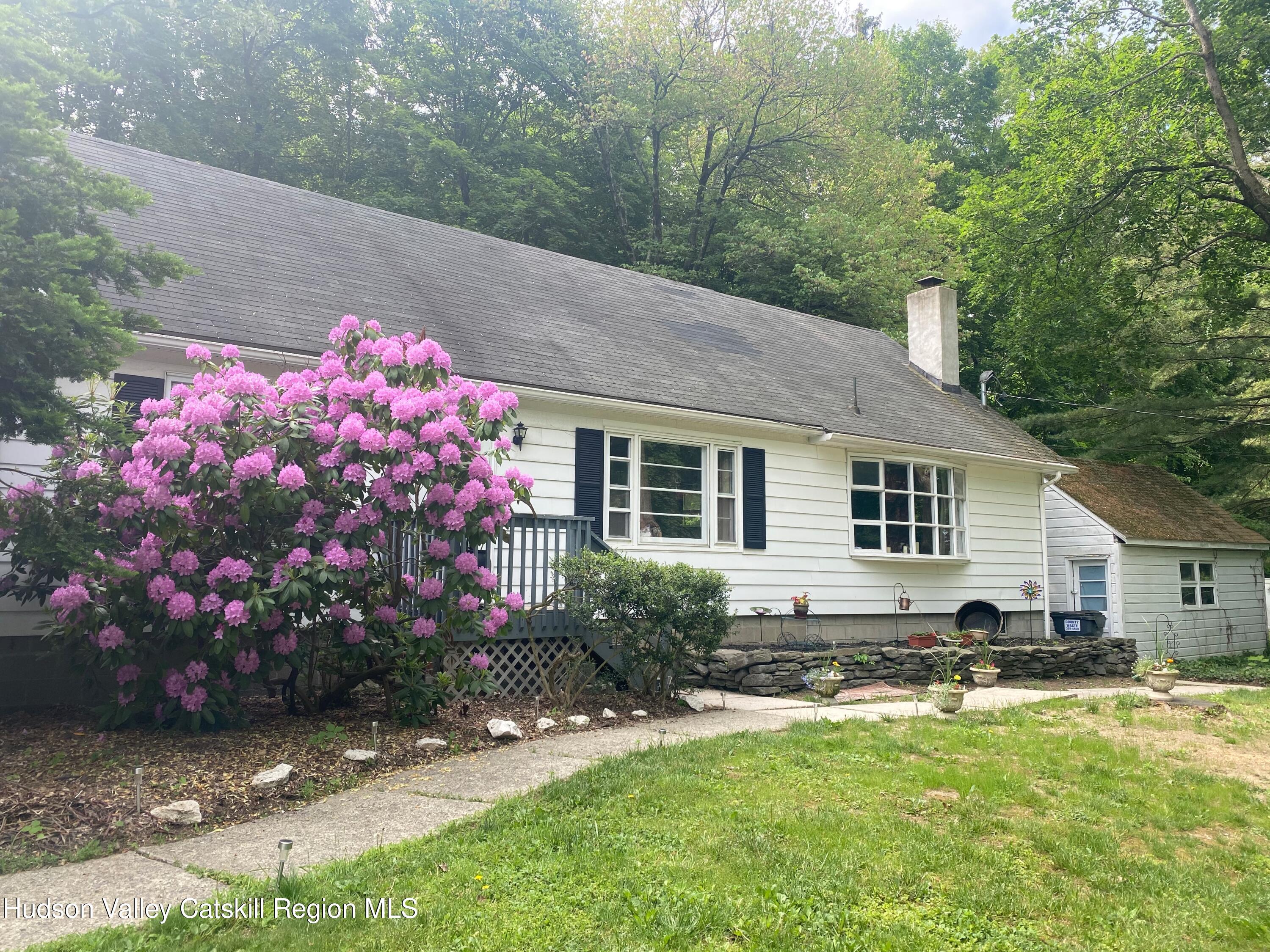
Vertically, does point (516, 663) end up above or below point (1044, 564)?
below

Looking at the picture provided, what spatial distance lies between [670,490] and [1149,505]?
1335 centimetres

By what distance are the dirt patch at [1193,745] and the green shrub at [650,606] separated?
3.50m

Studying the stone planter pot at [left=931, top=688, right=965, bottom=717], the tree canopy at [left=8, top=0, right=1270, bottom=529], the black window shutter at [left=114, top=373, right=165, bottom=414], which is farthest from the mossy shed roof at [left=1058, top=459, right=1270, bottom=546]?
the black window shutter at [left=114, top=373, right=165, bottom=414]

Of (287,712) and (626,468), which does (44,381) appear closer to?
(287,712)

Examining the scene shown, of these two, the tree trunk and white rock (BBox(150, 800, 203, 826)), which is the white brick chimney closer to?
the tree trunk

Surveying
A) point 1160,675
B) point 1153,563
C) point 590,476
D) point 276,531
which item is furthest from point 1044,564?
point 276,531

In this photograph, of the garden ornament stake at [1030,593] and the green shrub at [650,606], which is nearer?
the green shrub at [650,606]

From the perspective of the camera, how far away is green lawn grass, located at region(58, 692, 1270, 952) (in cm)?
352

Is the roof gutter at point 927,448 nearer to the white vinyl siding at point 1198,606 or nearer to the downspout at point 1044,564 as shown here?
the downspout at point 1044,564

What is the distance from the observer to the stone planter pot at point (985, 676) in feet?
34.7

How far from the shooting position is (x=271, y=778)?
17.7ft

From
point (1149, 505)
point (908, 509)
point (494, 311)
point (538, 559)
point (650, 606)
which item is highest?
point (494, 311)

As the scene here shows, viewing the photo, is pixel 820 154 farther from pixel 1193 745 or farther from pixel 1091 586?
pixel 1193 745
